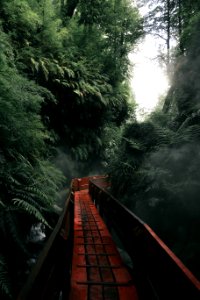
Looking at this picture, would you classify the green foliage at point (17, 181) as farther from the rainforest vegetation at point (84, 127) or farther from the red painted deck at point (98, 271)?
the red painted deck at point (98, 271)

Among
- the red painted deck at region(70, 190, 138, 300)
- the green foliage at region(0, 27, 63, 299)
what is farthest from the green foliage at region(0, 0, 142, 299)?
the red painted deck at region(70, 190, 138, 300)

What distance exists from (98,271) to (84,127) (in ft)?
43.0

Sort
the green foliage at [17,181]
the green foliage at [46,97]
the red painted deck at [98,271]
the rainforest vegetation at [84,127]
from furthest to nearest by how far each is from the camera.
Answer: the rainforest vegetation at [84,127] < the green foliage at [46,97] < the green foliage at [17,181] < the red painted deck at [98,271]

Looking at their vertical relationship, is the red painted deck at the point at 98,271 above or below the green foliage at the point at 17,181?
below

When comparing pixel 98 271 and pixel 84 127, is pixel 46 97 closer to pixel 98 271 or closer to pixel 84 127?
pixel 84 127

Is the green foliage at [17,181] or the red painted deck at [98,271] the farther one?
the green foliage at [17,181]

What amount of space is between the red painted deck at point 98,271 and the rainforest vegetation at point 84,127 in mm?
867

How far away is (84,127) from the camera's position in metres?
16.9

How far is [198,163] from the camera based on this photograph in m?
7.21

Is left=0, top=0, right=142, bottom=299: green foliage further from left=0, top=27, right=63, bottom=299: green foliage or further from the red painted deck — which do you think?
the red painted deck

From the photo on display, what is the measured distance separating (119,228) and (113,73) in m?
15.5

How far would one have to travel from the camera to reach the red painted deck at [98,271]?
3.50 metres

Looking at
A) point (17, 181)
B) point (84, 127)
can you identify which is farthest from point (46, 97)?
point (17, 181)

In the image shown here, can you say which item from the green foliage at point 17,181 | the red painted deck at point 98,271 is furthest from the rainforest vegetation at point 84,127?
the red painted deck at point 98,271
